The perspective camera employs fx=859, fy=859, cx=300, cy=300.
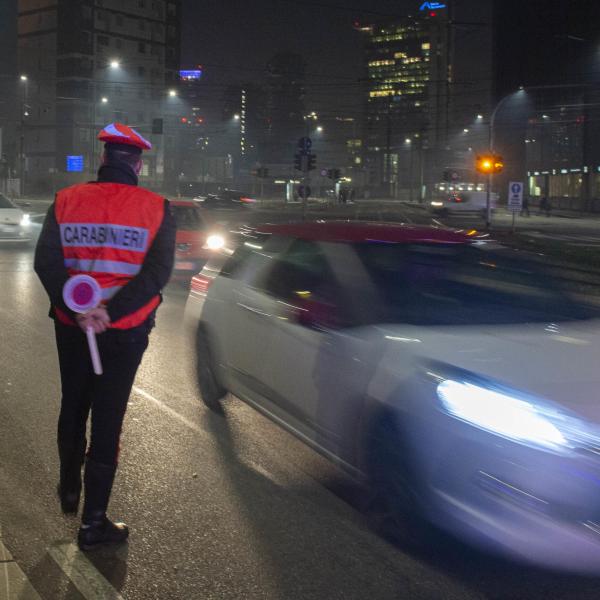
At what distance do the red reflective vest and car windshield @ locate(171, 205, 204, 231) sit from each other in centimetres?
1274

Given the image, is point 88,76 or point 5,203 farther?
point 88,76

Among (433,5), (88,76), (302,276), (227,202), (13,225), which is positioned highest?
(433,5)

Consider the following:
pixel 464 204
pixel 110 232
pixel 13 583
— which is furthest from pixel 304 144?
pixel 13 583

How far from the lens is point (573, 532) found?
11.7 ft

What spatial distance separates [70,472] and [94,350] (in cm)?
80

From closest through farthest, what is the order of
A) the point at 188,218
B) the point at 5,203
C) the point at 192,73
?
the point at 188,218, the point at 5,203, the point at 192,73

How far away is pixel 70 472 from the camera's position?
4254mm

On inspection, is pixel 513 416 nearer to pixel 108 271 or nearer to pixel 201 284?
pixel 108 271

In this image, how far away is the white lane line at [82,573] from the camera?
146 inches

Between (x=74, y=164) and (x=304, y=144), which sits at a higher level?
(x=74, y=164)

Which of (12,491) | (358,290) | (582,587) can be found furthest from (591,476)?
(12,491)

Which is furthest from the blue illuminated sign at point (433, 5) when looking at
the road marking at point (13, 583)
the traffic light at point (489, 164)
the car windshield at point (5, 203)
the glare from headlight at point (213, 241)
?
the road marking at point (13, 583)

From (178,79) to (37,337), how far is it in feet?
293

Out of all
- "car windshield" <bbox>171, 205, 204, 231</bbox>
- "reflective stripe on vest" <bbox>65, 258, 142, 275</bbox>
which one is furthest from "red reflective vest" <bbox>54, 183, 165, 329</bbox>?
"car windshield" <bbox>171, 205, 204, 231</bbox>
